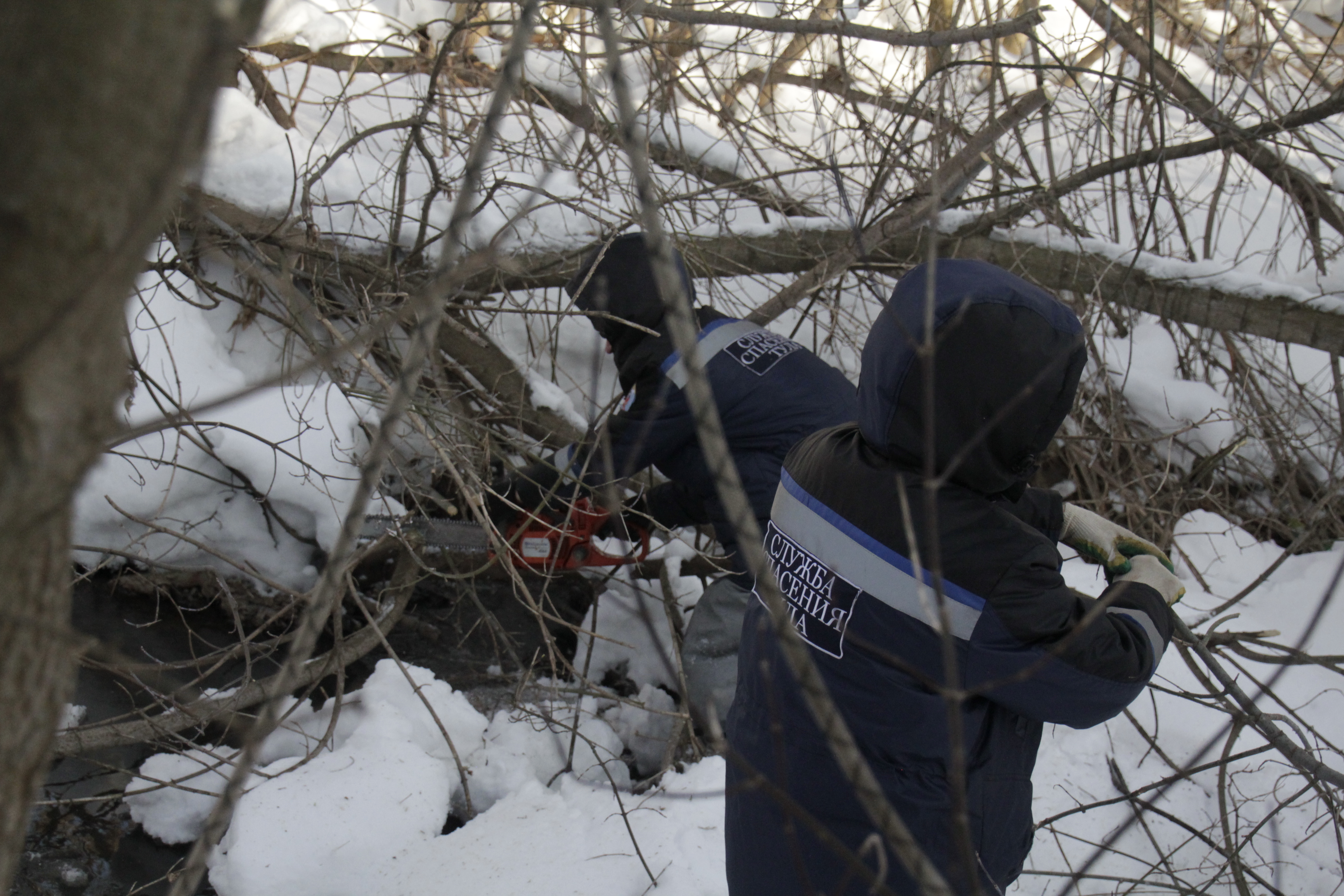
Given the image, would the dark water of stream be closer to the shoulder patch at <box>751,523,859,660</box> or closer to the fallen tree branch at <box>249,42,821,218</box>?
the shoulder patch at <box>751,523,859,660</box>

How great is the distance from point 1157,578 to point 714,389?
1.49m

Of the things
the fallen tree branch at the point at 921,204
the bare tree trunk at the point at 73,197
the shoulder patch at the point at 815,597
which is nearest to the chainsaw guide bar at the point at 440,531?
the fallen tree branch at the point at 921,204

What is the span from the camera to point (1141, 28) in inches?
207

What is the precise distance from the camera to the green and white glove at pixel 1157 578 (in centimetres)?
167

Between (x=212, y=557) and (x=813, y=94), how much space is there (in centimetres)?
300

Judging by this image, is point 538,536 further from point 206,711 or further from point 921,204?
point 921,204

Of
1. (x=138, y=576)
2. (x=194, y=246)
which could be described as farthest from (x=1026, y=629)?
(x=138, y=576)

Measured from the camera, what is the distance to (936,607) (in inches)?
51.1

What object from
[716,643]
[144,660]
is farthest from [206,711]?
[716,643]

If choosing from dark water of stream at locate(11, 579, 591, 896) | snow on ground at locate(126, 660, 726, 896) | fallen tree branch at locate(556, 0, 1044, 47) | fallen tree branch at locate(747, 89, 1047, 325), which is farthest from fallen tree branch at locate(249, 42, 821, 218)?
snow on ground at locate(126, 660, 726, 896)

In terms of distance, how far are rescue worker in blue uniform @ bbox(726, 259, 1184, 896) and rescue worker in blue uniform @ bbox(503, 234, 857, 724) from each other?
1.22 meters

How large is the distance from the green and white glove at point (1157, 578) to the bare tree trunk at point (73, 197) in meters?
1.60

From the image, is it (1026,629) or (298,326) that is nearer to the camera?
(1026,629)

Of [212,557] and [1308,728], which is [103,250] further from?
[212,557]
